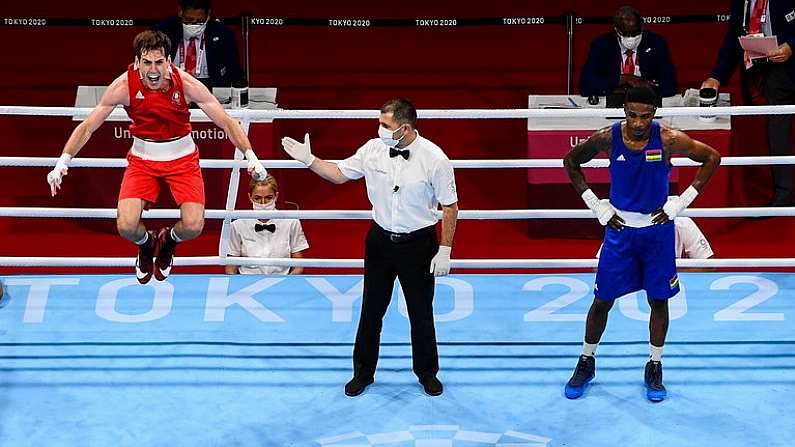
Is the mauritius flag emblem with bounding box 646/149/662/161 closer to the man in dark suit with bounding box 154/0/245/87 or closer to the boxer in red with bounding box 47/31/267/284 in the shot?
the boxer in red with bounding box 47/31/267/284

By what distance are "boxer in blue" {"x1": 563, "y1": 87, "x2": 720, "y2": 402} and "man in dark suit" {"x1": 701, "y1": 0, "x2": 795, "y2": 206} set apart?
2308mm

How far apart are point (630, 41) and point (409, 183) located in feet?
9.61

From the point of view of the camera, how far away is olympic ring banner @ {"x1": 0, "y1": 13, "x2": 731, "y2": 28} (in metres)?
9.38

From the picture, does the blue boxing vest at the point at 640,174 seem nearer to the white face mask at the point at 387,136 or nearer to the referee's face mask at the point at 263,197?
the white face mask at the point at 387,136

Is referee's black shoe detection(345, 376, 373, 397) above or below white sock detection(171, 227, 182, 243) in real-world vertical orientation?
below

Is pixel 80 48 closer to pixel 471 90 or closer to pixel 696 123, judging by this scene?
pixel 471 90

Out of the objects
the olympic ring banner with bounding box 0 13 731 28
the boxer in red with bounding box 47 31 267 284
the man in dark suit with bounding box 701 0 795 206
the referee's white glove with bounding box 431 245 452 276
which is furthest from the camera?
the olympic ring banner with bounding box 0 13 731 28

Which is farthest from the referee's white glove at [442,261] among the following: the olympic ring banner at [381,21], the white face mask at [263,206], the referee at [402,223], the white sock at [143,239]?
the olympic ring banner at [381,21]

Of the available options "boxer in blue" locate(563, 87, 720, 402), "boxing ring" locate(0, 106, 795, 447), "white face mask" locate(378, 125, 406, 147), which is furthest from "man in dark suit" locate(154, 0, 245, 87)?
"boxer in blue" locate(563, 87, 720, 402)

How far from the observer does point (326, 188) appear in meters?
9.25

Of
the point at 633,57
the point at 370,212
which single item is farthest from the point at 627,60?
the point at 370,212

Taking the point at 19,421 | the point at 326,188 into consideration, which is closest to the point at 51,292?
the point at 19,421

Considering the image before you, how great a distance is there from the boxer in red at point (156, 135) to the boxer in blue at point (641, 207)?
1563 millimetres

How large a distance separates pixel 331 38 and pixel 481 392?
15.6 feet
